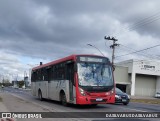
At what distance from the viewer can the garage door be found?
81.7 metres

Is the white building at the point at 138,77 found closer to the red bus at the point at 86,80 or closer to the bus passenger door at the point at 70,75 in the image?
the red bus at the point at 86,80

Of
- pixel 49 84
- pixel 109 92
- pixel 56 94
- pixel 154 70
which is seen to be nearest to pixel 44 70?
pixel 49 84

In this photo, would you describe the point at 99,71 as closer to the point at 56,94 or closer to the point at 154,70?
the point at 56,94

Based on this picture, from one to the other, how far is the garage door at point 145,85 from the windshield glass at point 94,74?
2551 inches

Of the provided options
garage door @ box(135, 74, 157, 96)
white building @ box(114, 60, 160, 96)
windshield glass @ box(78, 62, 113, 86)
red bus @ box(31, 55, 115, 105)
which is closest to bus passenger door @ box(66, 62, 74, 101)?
red bus @ box(31, 55, 115, 105)

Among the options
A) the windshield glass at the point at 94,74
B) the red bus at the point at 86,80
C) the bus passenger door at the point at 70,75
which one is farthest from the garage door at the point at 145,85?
the windshield glass at the point at 94,74

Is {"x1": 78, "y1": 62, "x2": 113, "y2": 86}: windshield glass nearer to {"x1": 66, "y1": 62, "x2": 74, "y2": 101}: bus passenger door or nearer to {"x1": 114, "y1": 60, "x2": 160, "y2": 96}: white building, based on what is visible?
{"x1": 66, "y1": 62, "x2": 74, "y2": 101}: bus passenger door

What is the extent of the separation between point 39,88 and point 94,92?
10.9 meters

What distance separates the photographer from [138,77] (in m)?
82.2

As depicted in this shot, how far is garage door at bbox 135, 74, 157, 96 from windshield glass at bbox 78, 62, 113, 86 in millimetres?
64784

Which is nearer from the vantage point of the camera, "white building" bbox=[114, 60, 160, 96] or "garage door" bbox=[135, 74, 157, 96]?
"white building" bbox=[114, 60, 160, 96]

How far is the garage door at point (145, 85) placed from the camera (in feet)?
268

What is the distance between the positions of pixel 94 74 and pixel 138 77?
66628 mm

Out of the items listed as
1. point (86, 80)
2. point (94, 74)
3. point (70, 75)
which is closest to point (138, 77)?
point (70, 75)
